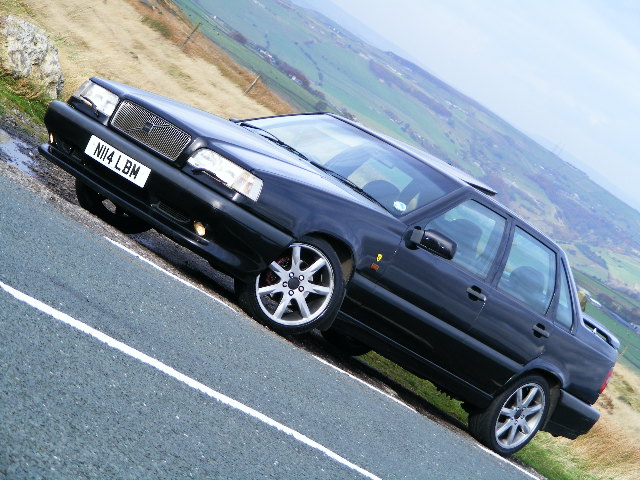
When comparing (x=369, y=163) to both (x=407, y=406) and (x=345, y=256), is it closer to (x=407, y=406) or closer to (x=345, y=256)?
(x=345, y=256)

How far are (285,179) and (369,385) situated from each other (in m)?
2.01

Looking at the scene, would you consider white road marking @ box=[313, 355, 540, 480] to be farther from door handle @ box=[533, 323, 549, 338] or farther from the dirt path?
the dirt path

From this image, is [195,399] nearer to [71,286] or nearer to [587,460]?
[71,286]

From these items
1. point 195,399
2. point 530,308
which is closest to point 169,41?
point 530,308

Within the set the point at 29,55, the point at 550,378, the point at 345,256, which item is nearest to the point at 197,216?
the point at 345,256

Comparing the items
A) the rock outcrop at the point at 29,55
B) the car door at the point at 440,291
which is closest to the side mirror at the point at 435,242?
the car door at the point at 440,291

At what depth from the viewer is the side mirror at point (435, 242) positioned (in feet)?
24.9

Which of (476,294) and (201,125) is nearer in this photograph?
(201,125)

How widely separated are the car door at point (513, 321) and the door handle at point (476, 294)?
51 millimetres

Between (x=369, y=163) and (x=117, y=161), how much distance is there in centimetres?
222

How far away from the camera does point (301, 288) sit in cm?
729

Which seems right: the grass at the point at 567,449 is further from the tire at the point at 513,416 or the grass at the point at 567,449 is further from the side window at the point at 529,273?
the side window at the point at 529,273

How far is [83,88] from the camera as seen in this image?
7969 mm

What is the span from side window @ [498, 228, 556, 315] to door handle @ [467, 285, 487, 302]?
0.27 metres
